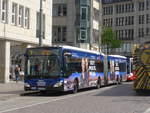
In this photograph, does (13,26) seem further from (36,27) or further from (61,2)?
(61,2)

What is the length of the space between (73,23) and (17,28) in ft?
77.9

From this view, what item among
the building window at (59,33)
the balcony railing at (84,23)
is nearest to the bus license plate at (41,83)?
the balcony railing at (84,23)

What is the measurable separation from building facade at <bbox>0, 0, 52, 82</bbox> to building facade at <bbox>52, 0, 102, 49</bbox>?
1630 centimetres

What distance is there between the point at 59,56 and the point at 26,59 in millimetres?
2028

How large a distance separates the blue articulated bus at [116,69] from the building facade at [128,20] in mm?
68430

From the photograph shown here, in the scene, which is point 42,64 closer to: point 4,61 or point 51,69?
point 51,69

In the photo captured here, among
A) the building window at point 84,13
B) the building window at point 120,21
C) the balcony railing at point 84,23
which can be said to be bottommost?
the balcony railing at point 84,23

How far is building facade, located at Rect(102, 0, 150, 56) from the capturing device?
363 feet

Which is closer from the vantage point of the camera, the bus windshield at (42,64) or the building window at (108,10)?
the bus windshield at (42,64)

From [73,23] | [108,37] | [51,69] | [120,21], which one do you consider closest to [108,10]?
[120,21]

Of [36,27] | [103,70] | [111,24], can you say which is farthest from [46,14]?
[111,24]

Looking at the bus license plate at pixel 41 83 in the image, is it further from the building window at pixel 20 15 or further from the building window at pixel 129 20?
the building window at pixel 129 20

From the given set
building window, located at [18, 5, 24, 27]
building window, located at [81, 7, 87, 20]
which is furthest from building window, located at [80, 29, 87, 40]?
building window, located at [18, 5, 24, 27]

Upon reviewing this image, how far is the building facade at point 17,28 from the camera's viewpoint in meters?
36.2
